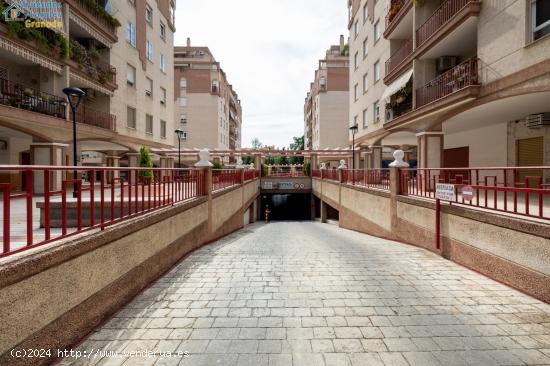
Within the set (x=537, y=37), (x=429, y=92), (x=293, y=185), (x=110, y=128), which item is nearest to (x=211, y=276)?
(x=537, y=37)

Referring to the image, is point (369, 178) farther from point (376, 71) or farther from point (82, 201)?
point (376, 71)

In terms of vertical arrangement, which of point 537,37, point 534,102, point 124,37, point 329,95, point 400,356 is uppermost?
point 329,95

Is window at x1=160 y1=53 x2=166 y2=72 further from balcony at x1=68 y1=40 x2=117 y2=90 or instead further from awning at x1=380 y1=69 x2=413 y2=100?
awning at x1=380 y1=69 x2=413 y2=100

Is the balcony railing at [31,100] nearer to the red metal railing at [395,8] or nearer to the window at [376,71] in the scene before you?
the red metal railing at [395,8]

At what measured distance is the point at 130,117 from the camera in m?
20.0

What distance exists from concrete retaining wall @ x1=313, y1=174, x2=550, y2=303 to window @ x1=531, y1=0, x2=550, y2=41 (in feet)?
17.0

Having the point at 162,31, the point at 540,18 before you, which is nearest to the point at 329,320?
the point at 540,18

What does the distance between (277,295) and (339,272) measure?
5.27ft

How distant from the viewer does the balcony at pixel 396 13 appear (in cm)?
1398

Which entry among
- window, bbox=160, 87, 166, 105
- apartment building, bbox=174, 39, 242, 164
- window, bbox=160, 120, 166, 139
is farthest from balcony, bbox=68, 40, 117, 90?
apartment building, bbox=174, 39, 242, 164

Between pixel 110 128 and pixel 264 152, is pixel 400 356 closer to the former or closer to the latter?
pixel 110 128

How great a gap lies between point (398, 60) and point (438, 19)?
410 cm

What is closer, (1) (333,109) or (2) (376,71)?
(2) (376,71)

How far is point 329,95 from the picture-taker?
42906 mm
